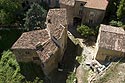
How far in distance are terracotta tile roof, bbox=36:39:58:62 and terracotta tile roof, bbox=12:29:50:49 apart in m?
1.68

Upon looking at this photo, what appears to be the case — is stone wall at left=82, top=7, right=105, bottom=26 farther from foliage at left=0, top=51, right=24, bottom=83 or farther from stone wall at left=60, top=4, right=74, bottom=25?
foliage at left=0, top=51, right=24, bottom=83

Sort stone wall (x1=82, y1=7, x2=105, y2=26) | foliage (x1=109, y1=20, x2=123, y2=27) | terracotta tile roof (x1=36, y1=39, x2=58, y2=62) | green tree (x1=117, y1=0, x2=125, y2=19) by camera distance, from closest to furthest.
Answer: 1. terracotta tile roof (x1=36, y1=39, x2=58, y2=62)
2. green tree (x1=117, y1=0, x2=125, y2=19)
3. foliage (x1=109, y1=20, x2=123, y2=27)
4. stone wall (x1=82, y1=7, x2=105, y2=26)

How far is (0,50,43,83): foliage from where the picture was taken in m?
57.4

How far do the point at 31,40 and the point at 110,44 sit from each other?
19.0 metres

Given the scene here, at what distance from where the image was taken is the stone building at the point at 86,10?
60.1 meters

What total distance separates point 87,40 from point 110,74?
13.8m

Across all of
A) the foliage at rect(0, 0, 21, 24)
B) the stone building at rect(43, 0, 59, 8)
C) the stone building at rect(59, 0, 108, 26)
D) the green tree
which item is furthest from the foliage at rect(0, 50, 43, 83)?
the green tree

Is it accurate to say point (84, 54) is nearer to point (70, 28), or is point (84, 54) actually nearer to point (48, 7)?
point (70, 28)

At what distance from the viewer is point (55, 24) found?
2258 inches

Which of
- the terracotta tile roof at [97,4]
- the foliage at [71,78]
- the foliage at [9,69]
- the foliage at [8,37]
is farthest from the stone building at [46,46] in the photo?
the foliage at [8,37]

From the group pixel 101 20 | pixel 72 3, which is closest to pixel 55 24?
pixel 72 3

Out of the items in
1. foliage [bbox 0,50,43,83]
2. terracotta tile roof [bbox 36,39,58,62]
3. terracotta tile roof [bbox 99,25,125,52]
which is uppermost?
terracotta tile roof [bbox 99,25,125,52]

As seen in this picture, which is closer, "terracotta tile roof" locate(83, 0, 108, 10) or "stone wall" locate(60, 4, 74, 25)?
"terracotta tile roof" locate(83, 0, 108, 10)

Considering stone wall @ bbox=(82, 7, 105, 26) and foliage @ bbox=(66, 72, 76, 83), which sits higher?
stone wall @ bbox=(82, 7, 105, 26)
